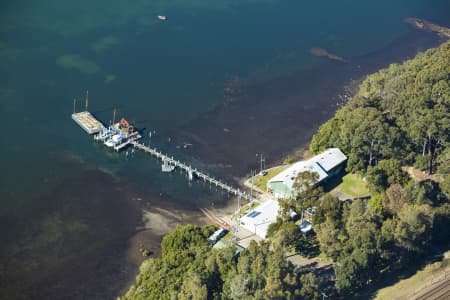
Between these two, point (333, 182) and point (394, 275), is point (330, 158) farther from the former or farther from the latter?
point (394, 275)

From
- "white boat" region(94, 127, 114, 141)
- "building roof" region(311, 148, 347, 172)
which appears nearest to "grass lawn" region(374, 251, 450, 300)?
"building roof" region(311, 148, 347, 172)

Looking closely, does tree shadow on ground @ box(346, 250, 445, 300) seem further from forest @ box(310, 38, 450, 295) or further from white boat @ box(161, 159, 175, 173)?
white boat @ box(161, 159, 175, 173)

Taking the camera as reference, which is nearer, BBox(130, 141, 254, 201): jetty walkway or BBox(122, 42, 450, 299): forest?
BBox(122, 42, 450, 299): forest

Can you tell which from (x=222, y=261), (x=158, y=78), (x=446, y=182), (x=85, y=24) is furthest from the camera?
(x=85, y=24)

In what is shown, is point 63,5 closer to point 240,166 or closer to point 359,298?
point 240,166

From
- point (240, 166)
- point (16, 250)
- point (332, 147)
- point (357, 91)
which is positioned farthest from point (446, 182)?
point (16, 250)

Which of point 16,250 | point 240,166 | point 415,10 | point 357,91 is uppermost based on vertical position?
point 415,10

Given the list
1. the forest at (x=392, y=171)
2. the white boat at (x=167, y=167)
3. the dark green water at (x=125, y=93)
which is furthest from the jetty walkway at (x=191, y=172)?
the forest at (x=392, y=171)

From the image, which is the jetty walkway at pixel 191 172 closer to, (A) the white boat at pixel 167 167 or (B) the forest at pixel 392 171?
(A) the white boat at pixel 167 167
